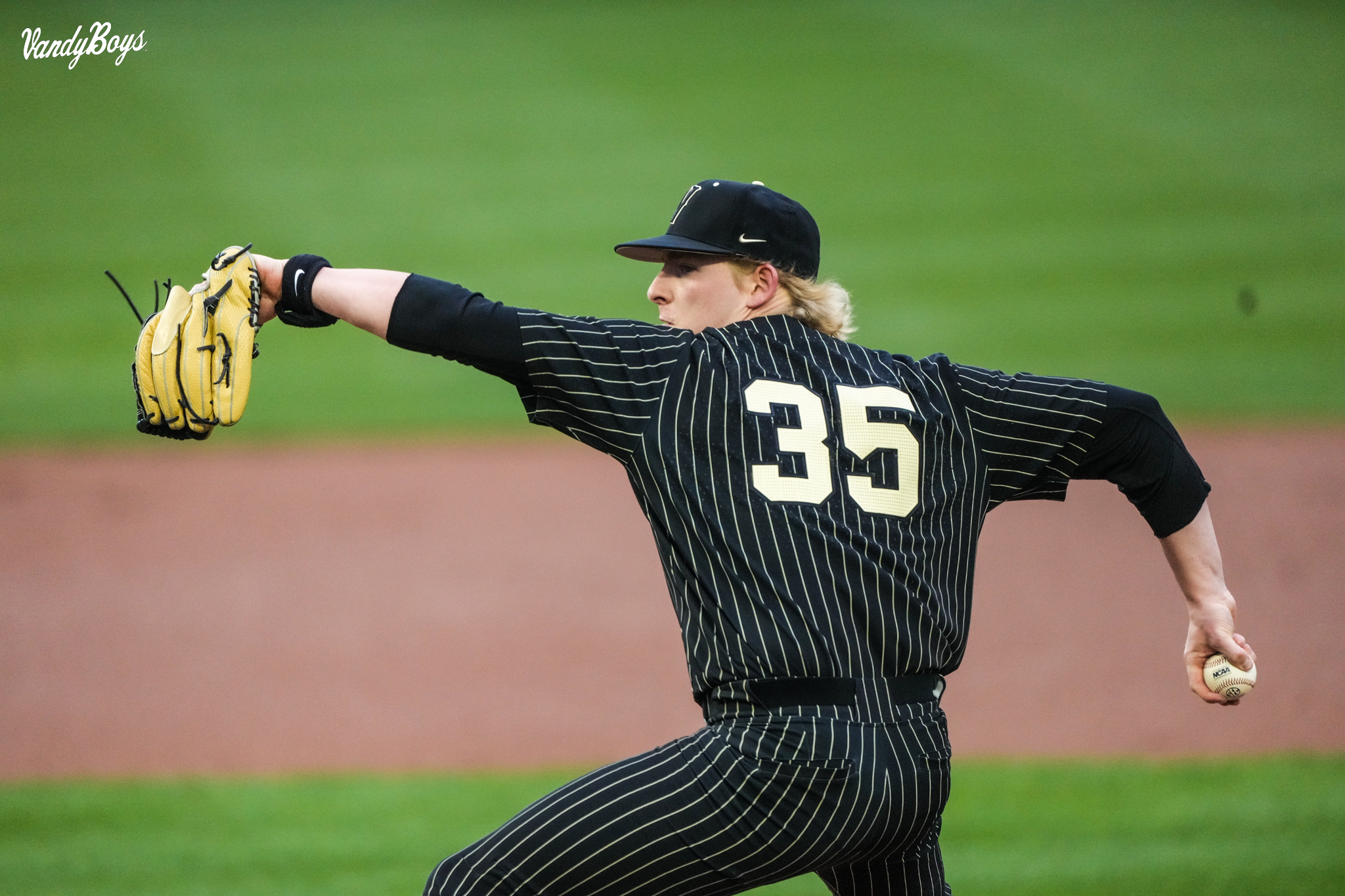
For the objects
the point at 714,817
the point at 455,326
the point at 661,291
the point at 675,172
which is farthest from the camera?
the point at 675,172

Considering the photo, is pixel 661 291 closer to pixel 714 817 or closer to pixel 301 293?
pixel 301 293

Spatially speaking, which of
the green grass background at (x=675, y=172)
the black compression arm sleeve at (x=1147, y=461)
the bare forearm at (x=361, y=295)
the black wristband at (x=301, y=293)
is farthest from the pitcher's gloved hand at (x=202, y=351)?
the green grass background at (x=675, y=172)

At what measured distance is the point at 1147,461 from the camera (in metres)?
2.70

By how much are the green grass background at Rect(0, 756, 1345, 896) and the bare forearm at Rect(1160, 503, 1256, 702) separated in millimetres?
1844

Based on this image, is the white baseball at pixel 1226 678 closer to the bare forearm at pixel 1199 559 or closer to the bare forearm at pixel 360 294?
the bare forearm at pixel 1199 559

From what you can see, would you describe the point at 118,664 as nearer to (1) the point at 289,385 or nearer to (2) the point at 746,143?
(1) the point at 289,385

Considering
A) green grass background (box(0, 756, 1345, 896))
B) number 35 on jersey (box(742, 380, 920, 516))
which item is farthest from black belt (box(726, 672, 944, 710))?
green grass background (box(0, 756, 1345, 896))

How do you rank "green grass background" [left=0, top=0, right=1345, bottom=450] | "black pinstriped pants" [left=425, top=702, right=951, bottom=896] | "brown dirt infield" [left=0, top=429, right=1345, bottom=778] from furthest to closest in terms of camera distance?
"green grass background" [left=0, top=0, right=1345, bottom=450] < "brown dirt infield" [left=0, top=429, right=1345, bottom=778] < "black pinstriped pants" [left=425, top=702, right=951, bottom=896]

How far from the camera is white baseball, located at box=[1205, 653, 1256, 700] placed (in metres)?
2.74

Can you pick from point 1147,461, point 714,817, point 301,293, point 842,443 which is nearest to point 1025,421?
point 1147,461

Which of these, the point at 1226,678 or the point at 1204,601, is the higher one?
the point at 1204,601

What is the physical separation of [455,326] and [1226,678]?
167 cm

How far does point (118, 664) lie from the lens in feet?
21.7

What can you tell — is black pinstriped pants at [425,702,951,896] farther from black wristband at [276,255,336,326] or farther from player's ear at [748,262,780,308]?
black wristband at [276,255,336,326]
